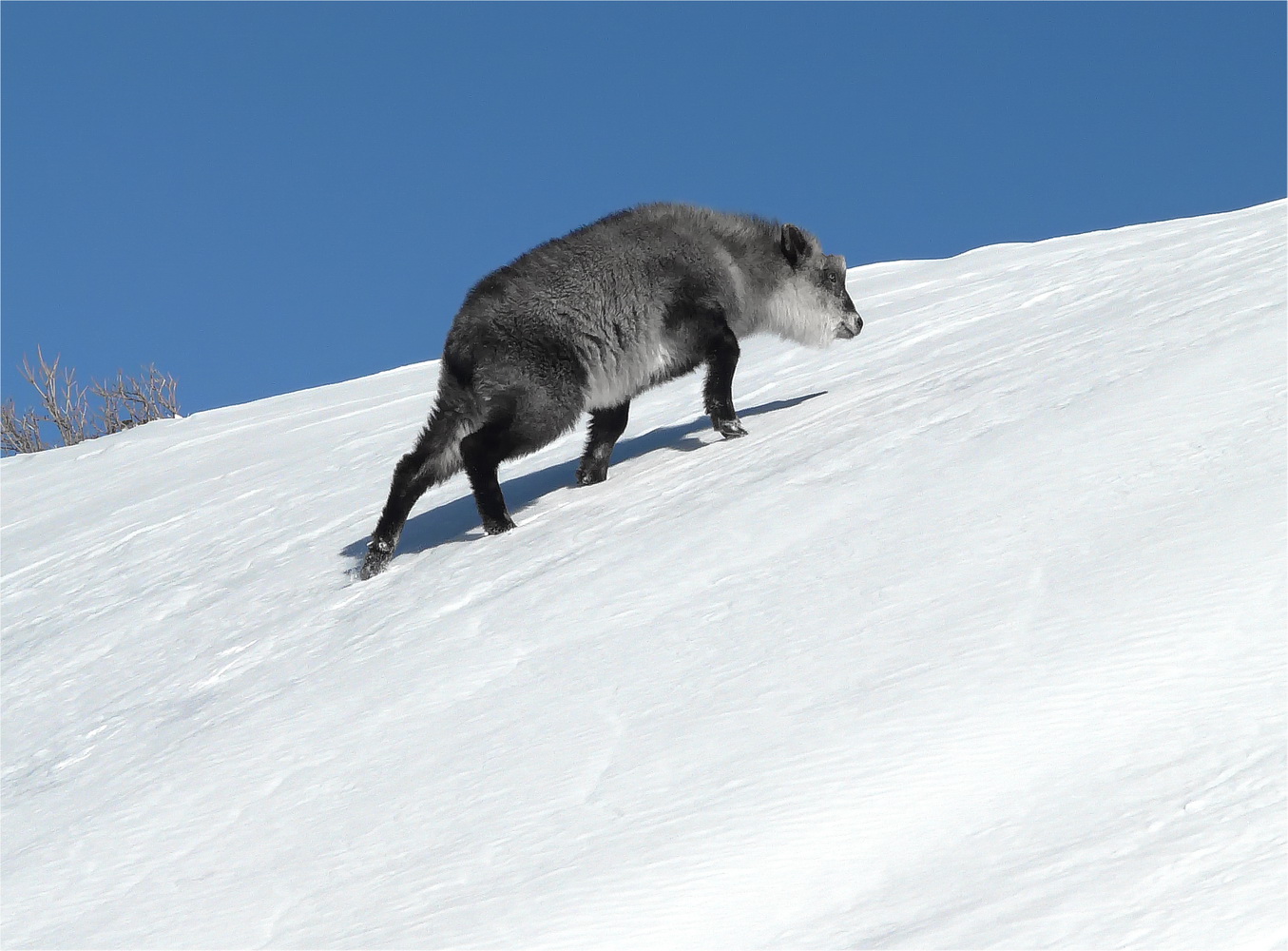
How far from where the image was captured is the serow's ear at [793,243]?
981 centimetres

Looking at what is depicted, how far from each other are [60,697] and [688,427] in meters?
5.00

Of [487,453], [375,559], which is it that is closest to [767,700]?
[487,453]

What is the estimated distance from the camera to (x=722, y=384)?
9141mm

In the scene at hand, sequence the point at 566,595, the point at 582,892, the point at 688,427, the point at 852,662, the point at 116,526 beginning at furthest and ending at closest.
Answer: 1. the point at 116,526
2. the point at 688,427
3. the point at 566,595
4. the point at 852,662
5. the point at 582,892

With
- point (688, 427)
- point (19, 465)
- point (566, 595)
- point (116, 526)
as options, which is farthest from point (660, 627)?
point (19, 465)

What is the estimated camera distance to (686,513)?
753 cm

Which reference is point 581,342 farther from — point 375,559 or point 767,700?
point 767,700

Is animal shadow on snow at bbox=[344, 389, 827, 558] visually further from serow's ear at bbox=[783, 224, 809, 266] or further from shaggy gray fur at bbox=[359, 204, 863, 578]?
serow's ear at bbox=[783, 224, 809, 266]

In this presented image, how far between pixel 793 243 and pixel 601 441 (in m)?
2.06

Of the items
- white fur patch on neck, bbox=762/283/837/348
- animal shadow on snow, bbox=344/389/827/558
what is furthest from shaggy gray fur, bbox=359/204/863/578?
animal shadow on snow, bbox=344/389/827/558

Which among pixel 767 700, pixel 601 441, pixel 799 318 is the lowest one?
pixel 601 441

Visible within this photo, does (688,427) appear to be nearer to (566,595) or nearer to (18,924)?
(566,595)

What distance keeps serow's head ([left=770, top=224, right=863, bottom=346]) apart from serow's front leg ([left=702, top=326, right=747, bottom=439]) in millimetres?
877

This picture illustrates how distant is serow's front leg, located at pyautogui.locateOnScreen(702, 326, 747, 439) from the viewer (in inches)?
352
